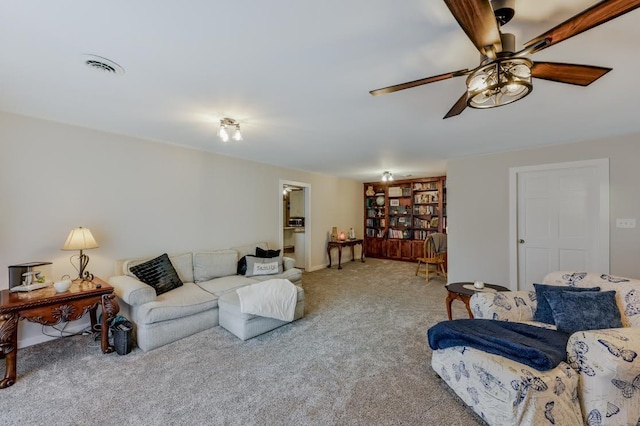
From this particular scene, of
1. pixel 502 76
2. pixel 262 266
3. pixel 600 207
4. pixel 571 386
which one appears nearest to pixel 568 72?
pixel 502 76

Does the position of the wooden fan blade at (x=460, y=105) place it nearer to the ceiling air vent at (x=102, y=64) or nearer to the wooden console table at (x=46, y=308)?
the ceiling air vent at (x=102, y=64)

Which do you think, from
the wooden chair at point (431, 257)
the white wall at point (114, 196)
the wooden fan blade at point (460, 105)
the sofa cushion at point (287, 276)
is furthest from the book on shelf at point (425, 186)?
the wooden fan blade at point (460, 105)

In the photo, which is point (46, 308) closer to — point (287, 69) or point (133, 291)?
point (133, 291)

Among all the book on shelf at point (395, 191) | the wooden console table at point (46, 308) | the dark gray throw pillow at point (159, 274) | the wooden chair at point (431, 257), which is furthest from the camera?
the book on shelf at point (395, 191)

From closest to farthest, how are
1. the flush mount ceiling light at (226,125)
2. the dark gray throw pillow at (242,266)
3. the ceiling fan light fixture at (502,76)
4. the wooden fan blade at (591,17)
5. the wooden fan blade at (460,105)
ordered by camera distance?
the wooden fan blade at (591,17) < the ceiling fan light fixture at (502,76) < the wooden fan blade at (460,105) < the flush mount ceiling light at (226,125) < the dark gray throw pillow at (242,266)

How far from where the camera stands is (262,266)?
3.91 m

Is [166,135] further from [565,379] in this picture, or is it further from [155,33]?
[565,379]

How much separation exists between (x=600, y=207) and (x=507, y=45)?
11.6 feet

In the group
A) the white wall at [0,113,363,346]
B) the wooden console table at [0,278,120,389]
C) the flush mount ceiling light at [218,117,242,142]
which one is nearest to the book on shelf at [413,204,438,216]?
the white wall at [0,113,363,346]

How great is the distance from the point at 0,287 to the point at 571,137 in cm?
643

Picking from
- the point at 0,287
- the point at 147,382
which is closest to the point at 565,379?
the point at 147,382

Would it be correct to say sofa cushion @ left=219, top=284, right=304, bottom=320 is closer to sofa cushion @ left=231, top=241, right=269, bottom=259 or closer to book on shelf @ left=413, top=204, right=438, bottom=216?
sofa cushion @ left=231, top=241, right=269, bottom=259

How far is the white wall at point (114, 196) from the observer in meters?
2.58

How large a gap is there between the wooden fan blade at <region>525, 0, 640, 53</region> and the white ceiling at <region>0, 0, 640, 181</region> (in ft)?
0.87
